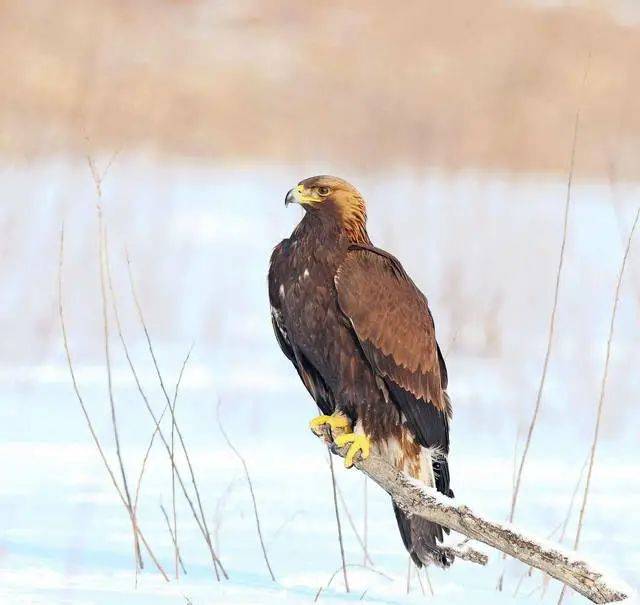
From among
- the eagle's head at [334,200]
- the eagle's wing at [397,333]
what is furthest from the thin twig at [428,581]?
the eagle's head at [334,200]

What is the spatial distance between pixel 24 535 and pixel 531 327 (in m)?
3.58

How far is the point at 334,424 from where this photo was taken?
4.00m

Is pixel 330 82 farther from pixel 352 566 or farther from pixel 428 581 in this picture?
pixel 428 581

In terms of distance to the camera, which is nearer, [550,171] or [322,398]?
[322,398]

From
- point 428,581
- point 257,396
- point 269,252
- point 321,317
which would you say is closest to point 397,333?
point 321,317

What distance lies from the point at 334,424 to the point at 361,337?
34 centimetres

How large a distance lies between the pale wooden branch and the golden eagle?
429 millimetres

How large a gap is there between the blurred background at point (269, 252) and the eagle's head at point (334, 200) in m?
0.64

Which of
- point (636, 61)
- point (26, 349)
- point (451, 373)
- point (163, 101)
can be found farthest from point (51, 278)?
point (636, 61)

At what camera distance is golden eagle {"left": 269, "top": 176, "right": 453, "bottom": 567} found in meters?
3.81

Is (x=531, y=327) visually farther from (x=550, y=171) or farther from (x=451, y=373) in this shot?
(x=550, y=171)

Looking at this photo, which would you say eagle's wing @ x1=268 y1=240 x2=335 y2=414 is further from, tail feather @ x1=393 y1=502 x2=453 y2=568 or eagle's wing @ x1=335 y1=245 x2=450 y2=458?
tail feather @ x1=393 y1=502 x2=453 y2=568

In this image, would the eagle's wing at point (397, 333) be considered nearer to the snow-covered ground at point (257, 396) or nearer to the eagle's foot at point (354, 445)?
the eagle's foot at point (354, 445)

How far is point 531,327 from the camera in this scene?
707cm
